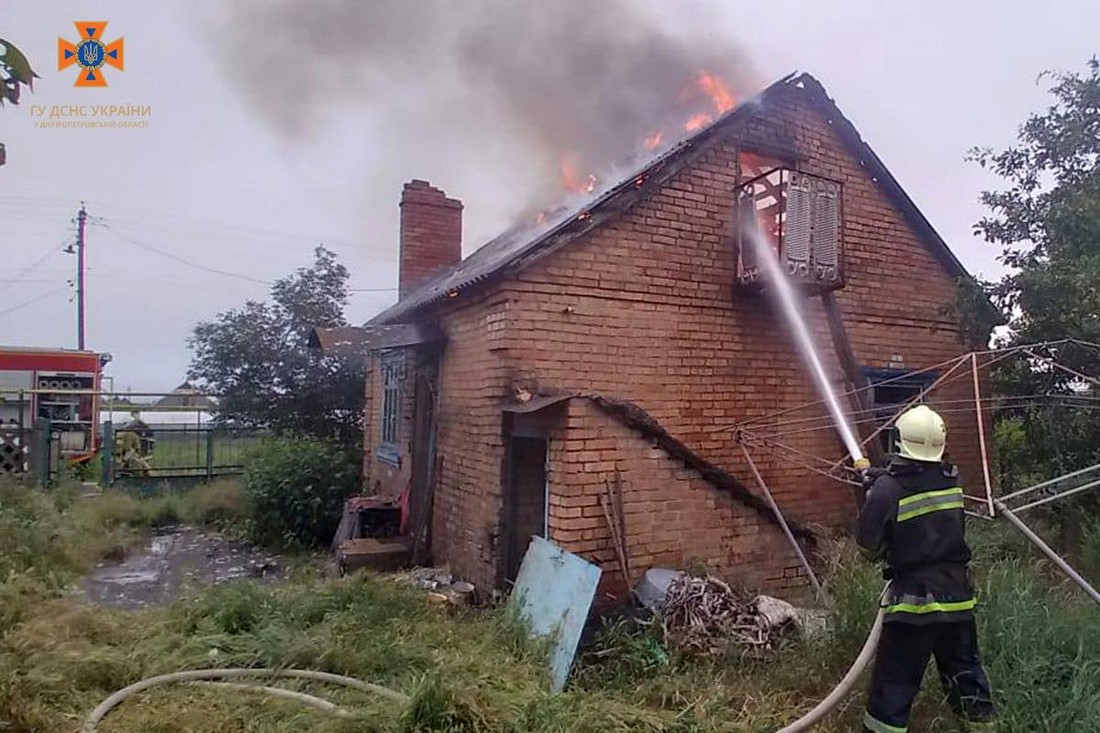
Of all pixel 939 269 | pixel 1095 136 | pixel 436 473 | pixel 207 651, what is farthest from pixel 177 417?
pixel 1095 136

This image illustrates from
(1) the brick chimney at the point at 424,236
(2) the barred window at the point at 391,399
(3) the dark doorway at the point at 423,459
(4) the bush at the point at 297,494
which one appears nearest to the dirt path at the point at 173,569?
(4) the bush at the point at 297,494

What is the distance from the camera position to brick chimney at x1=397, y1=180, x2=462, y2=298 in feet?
40.5

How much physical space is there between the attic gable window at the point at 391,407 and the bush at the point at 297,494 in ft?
3.61

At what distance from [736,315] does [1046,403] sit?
3282 millimetres

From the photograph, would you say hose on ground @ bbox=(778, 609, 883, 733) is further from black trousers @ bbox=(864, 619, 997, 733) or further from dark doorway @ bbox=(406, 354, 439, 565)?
dark doorway @ bbox=(406, 354, 439, 565)

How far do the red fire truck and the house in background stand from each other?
35.4 feet

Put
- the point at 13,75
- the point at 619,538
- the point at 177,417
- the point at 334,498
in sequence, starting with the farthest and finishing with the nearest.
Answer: the point at 177,417 < the point at 334,498 < the point at 619,538 < the point at 13,75

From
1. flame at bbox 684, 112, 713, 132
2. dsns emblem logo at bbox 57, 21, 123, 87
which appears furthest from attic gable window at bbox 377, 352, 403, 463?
dsns emblem logo at bbox 57, 21, 123, 87

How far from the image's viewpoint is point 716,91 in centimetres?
1012

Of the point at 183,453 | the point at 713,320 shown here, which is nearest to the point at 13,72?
the point at 713,320

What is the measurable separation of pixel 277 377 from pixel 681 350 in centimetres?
1120

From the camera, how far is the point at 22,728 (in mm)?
3959

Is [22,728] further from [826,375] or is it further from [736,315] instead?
[826,375]

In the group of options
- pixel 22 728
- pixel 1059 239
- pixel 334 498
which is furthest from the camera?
pixel 334 498
